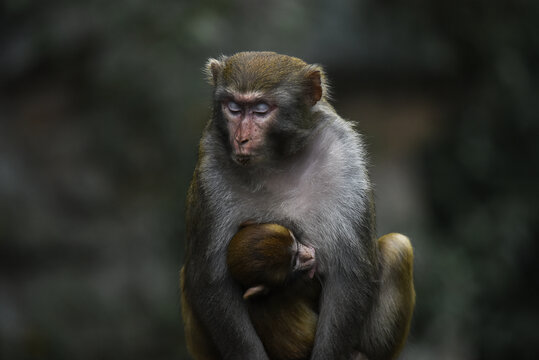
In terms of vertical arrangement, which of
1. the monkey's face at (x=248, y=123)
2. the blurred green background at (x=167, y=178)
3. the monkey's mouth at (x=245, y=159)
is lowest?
the blurred green background at (x=167, y=178)

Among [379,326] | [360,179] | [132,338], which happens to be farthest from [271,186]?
[132,338]

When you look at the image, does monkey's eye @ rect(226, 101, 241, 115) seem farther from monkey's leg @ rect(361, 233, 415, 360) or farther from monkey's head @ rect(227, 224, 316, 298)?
monkey's leg @ rect(361, 233, 415, 360)

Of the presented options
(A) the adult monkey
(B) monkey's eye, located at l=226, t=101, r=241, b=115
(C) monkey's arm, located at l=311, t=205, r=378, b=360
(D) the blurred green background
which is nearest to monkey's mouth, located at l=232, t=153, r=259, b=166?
(A) the adult monkey

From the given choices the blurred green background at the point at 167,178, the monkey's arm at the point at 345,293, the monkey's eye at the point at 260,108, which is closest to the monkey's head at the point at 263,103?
the monkey's eye at the point at 260,108

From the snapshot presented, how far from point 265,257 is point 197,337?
1106 mm

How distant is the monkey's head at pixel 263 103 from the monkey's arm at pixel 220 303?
49 cm

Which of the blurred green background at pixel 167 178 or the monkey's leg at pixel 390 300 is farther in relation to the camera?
the blurred green background at pixel 167 178

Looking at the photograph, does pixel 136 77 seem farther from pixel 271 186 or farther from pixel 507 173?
pixel 507 173

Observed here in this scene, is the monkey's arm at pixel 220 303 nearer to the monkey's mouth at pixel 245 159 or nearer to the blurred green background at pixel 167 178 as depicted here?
the monkey's mouth at pixel 245 159

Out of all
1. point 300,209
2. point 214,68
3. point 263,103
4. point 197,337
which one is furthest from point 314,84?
point 197,337

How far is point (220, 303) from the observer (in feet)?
14.6

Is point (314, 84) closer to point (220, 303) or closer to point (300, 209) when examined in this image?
point (300, 209)

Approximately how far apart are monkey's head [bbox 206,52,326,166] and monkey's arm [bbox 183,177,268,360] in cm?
49

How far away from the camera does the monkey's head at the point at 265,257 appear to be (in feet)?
13.9
